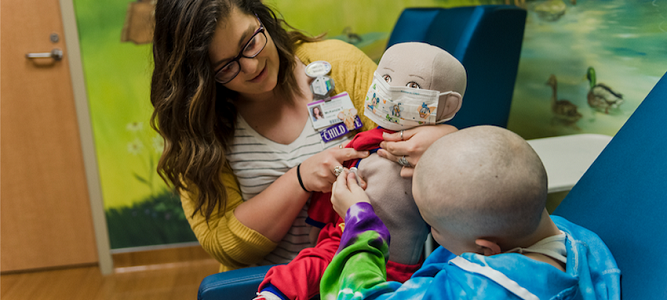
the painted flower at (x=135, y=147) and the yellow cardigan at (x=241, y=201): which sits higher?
the yellow cardigan at (x=241, y=201)

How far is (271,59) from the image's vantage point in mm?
1269

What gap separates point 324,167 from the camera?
1.12 metres

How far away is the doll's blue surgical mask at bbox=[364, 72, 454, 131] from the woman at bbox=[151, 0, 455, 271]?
0.12 m

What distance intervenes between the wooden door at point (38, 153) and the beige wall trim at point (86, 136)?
6 cm

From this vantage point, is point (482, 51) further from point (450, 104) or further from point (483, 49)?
point (450, 104)

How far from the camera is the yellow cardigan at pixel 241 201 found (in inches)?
51.8

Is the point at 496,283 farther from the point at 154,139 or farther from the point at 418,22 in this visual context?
the point at 154,139

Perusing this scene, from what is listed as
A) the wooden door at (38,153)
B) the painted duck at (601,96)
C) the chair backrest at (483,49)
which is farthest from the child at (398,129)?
the wooden door at (38,153)

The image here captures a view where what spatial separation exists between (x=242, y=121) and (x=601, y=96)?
1.41 meters

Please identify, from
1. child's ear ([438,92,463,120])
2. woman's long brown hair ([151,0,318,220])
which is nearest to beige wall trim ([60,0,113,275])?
woman's long brown hair ([151,0,318,220])

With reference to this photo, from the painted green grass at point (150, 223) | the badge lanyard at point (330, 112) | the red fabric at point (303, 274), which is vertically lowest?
the painted green grass at point (150, 223)

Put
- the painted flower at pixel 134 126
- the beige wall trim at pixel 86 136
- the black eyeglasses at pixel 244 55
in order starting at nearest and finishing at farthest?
the black eyeglasses at pixel 244 55
the beige wall trim at pixel 86 136
the painted flower at pixel 134 126

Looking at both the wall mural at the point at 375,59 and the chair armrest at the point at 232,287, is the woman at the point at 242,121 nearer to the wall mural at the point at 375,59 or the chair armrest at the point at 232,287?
the chair armrest at the point at 232,287

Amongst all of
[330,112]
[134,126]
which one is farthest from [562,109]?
[134,126]
